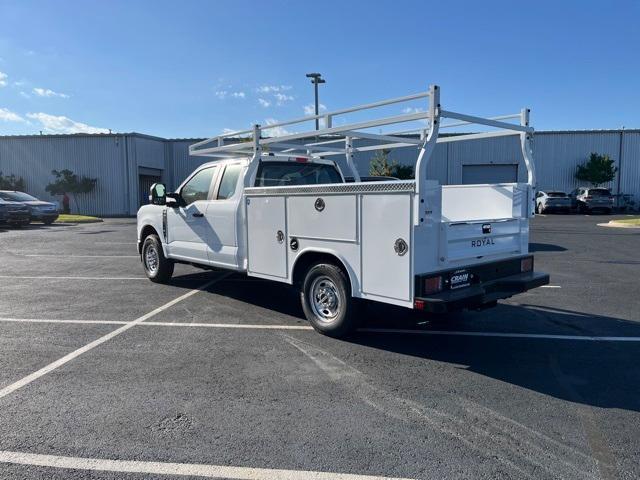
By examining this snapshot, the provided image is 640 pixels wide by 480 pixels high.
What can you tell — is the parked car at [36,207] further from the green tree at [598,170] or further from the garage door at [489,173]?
the green tree at [598,170]

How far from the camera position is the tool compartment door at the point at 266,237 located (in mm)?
6199

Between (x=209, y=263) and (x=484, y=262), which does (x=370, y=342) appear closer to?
(x=484, y=262)

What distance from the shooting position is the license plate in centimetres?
502

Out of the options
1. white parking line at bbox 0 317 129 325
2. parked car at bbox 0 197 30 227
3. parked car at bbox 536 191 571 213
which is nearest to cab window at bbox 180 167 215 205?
white parking line at bbox 0 317 129 325

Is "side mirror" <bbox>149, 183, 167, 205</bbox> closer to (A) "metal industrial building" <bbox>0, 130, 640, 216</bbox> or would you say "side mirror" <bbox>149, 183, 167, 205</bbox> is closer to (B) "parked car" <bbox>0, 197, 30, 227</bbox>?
(B) "parked car" <bbox>0, 197, 30, 227</bbox>

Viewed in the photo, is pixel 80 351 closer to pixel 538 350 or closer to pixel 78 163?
pixel 538 350

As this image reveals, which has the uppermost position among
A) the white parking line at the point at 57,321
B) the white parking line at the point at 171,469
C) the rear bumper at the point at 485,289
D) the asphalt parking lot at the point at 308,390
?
the rear bumper at the point at 485,289

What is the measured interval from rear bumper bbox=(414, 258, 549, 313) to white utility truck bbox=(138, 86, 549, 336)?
0.04 ft

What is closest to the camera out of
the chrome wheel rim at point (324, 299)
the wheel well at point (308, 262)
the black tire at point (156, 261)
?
the wheel well at point (308, 262)

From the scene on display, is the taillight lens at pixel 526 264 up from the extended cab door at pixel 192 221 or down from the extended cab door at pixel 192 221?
down

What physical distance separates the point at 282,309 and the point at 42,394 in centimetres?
346

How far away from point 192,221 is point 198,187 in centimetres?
54

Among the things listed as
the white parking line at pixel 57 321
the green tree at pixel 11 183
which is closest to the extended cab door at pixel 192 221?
the white parking line at pixel 57 321

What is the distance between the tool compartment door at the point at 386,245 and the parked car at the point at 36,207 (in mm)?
22700
